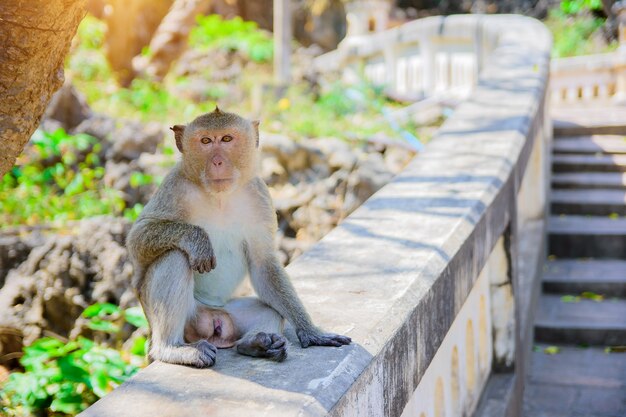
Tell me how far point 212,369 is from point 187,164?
0.81 meters

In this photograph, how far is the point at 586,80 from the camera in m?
11.9

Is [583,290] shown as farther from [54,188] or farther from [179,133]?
[54,188]

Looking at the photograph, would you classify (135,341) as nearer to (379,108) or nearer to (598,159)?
(598,159)

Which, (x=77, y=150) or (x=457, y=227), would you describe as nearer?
(x=457, y=227)

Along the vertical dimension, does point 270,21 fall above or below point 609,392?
above

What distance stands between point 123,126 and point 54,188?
4.60 ft

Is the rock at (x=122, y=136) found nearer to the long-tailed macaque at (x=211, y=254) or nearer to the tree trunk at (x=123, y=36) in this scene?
the tree trunk at (x=123, y=36)

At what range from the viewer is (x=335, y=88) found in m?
12.0

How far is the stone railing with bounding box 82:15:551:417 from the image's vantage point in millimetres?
2184

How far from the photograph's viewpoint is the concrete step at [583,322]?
557cm

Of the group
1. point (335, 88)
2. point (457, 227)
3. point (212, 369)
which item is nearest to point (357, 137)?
point (335, 88)

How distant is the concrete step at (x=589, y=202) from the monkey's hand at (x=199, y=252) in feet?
16.8

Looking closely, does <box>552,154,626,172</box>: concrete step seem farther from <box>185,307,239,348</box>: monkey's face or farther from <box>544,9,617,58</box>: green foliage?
<box>544,9,617,58</box>: green foliage

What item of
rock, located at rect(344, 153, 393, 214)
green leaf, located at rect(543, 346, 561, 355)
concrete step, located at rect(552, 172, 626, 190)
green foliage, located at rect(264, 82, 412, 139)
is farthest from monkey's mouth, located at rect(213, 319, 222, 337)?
green foliage, located at rect(264, 82, 412, 139)
